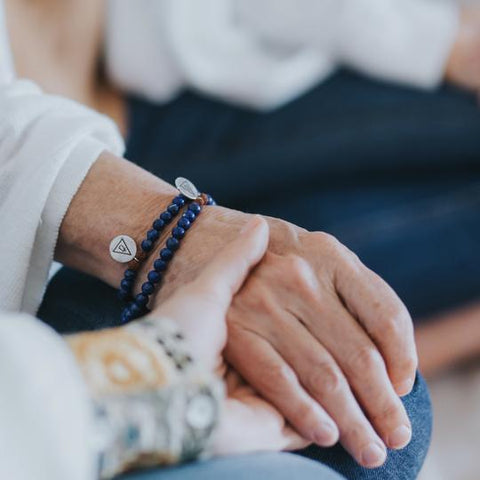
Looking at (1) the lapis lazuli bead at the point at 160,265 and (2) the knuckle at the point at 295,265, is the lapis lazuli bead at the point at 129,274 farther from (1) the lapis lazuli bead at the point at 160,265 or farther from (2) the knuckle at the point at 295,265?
(2) the knuckle at the point at 295,265

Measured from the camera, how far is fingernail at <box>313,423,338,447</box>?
1.81 ft

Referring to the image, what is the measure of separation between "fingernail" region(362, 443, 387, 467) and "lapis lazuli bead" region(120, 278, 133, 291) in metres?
0.24

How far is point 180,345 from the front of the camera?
48 centimetres

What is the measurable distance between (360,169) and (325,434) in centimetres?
80

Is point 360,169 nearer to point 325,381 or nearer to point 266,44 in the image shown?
point 266,44

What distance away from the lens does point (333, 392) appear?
56cm

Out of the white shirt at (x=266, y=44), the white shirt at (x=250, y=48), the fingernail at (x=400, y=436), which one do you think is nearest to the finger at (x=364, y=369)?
the fingernail at (x=400, y=436)

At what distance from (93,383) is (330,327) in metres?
0.21

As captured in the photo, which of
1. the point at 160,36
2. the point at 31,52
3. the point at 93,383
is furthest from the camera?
the point at 160,36

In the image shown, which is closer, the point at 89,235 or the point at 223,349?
the point at 223,349

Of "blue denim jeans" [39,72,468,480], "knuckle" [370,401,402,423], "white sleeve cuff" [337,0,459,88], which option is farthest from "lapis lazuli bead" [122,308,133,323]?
"white sleeve cuff" [337,0,459,88]

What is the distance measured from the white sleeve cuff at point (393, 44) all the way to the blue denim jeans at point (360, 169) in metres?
0.10

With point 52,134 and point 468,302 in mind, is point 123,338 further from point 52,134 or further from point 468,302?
point 468,302

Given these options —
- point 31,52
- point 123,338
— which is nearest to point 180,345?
point 123,338
